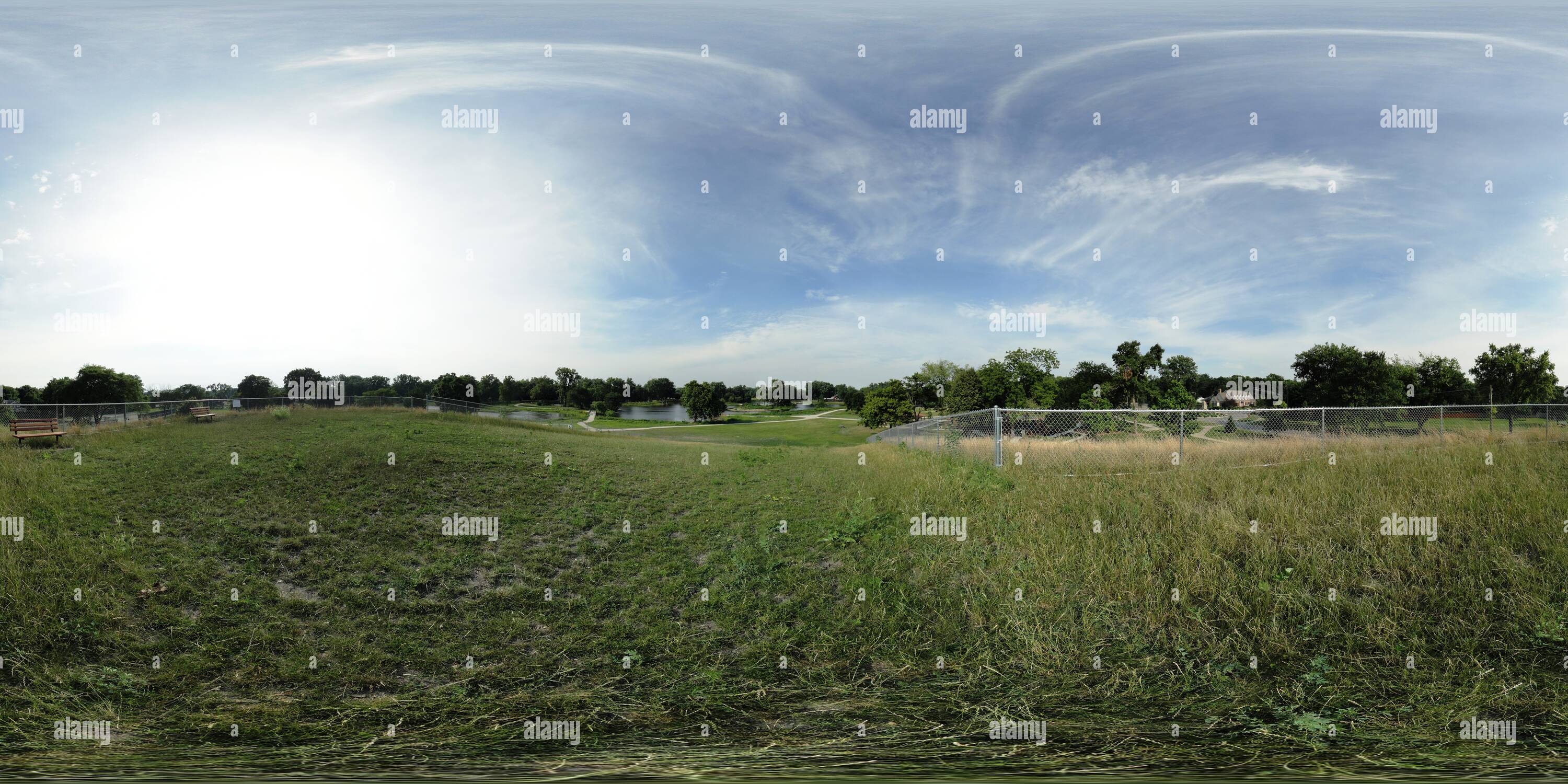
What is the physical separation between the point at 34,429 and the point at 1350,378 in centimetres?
6890

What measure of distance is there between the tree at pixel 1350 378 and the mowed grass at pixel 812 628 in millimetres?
46293

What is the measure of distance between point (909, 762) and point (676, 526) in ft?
18.4

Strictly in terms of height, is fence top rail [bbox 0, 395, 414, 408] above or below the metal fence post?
above

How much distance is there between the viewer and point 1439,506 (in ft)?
23.3

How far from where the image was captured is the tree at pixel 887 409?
194 ft

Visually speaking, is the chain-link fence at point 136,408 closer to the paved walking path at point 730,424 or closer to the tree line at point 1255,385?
the paved walking path at point 730,424

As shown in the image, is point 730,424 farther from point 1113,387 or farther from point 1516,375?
point 1516,375

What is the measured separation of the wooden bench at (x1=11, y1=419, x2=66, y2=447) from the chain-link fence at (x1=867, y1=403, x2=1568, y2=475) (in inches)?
875

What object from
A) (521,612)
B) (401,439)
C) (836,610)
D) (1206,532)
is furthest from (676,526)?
(401,439)

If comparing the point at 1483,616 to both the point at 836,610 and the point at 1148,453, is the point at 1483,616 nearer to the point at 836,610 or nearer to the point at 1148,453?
the point at 836,610

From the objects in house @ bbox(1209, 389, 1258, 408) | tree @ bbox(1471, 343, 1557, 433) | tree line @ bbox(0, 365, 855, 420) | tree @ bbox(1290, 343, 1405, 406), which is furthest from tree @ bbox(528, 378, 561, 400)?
tree @ bbox(1471, 343, 1557, 433)

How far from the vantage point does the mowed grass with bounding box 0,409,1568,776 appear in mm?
3617

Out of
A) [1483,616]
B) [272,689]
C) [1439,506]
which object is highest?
[1439,506]

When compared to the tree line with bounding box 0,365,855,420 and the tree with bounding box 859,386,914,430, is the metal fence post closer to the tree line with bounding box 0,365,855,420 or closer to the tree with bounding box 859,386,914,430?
the tree line with bounding box 0,365,855,420
